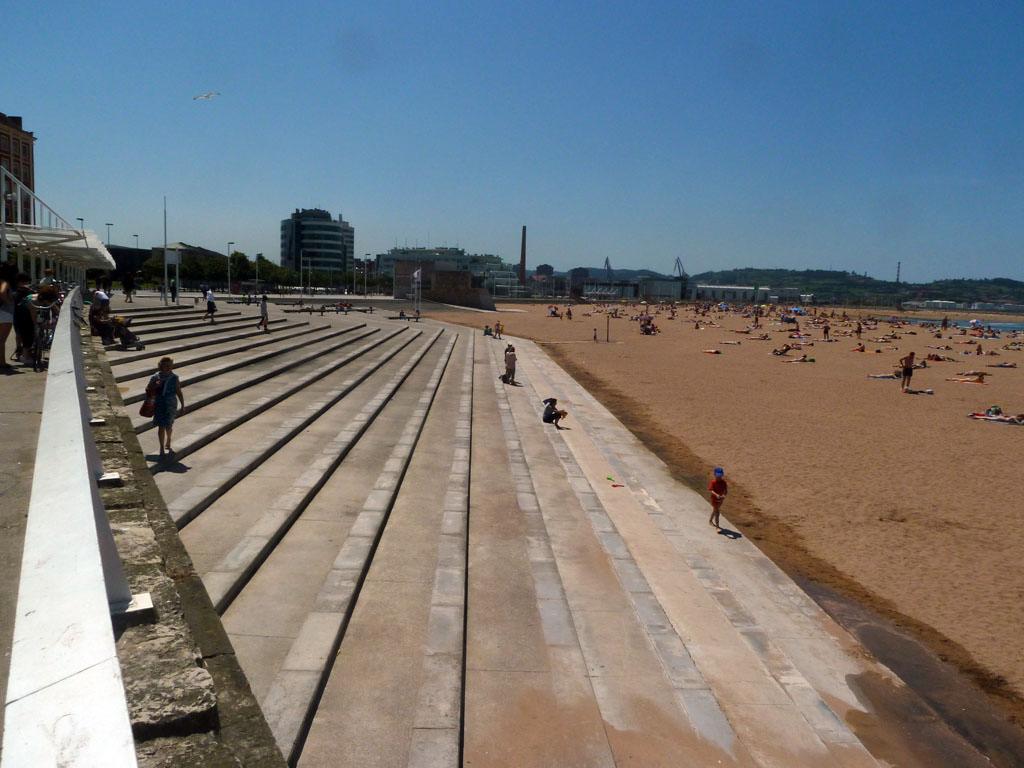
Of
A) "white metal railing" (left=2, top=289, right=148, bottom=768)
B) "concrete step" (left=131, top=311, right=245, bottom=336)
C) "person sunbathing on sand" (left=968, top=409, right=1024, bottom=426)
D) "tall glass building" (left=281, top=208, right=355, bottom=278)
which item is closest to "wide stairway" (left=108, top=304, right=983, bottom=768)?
"white metal railing" (left=2, top=289, right=148, bottom=768)

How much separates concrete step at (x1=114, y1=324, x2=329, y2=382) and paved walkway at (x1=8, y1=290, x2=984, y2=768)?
8.5 inches

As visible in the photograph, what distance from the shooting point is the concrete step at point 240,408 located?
8.37m

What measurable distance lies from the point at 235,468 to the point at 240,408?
3.29 m

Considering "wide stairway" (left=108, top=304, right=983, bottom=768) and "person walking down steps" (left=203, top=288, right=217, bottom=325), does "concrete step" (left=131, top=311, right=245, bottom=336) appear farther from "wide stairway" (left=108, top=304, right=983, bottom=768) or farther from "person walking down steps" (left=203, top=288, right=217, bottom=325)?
"wide stairway" (left=108, top=304, right=983, bottom=768)

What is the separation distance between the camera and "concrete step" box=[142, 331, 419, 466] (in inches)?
329

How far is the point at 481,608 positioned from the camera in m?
6.22

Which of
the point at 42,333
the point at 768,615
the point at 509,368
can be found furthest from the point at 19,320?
the point at 509,368

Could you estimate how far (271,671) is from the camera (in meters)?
4.61

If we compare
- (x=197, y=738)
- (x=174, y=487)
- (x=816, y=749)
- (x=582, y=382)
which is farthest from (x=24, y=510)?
(x=582, y=382)

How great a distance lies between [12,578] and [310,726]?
80.4 inches

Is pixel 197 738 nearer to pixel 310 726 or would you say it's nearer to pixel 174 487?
pixel 310 726

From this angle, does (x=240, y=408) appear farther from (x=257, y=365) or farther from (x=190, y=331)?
(x=190, y=331)

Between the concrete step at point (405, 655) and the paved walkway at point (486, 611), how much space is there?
17 millimetres

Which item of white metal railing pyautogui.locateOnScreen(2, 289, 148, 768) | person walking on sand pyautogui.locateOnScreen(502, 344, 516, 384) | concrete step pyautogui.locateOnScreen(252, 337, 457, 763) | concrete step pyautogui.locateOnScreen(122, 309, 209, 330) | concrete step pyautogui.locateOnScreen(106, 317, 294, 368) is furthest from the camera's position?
person walking on sand pyautogui.locateOnScreen(502, 344, 516, 384)
